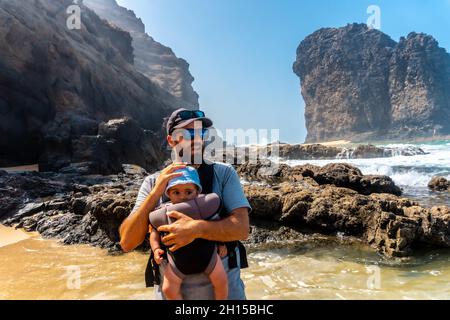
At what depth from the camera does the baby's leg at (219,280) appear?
1.75 metres

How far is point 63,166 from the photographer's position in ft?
64.7

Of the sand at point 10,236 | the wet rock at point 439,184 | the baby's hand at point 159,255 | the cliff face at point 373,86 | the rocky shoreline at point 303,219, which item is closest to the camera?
the baby's hand at point 159,255

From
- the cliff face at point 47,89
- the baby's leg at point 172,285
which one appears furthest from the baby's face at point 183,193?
the cliff face at point 47,89

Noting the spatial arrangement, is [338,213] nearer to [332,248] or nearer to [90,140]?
[332,248]

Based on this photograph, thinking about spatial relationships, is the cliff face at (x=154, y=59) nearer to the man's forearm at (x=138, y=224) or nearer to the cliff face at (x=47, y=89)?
the cliff face at (x=47, y=89)

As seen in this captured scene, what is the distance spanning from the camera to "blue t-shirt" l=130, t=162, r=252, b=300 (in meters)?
1.76

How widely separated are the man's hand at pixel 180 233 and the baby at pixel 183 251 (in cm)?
5

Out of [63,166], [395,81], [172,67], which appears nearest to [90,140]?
[63,166]

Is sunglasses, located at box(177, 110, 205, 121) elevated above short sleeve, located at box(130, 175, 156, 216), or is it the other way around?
sunglasses, located at box(177, 110, 205, 121)

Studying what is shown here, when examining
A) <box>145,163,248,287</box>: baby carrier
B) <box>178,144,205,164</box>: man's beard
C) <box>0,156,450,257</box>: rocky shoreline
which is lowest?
<box>0,156,450,257</box>: rocky shoreline

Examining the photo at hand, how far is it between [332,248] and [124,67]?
4342 centimetres

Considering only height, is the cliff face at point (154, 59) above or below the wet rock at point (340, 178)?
above

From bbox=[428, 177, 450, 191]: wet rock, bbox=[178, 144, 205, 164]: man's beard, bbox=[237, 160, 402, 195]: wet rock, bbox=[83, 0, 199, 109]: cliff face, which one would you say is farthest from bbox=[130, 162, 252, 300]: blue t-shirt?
bbox=[83, 0, 199, 109]: cliff face

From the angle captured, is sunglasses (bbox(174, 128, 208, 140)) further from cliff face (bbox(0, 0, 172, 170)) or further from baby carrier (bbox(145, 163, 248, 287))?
cliff face (bbox(0, 0, 172, 170))
